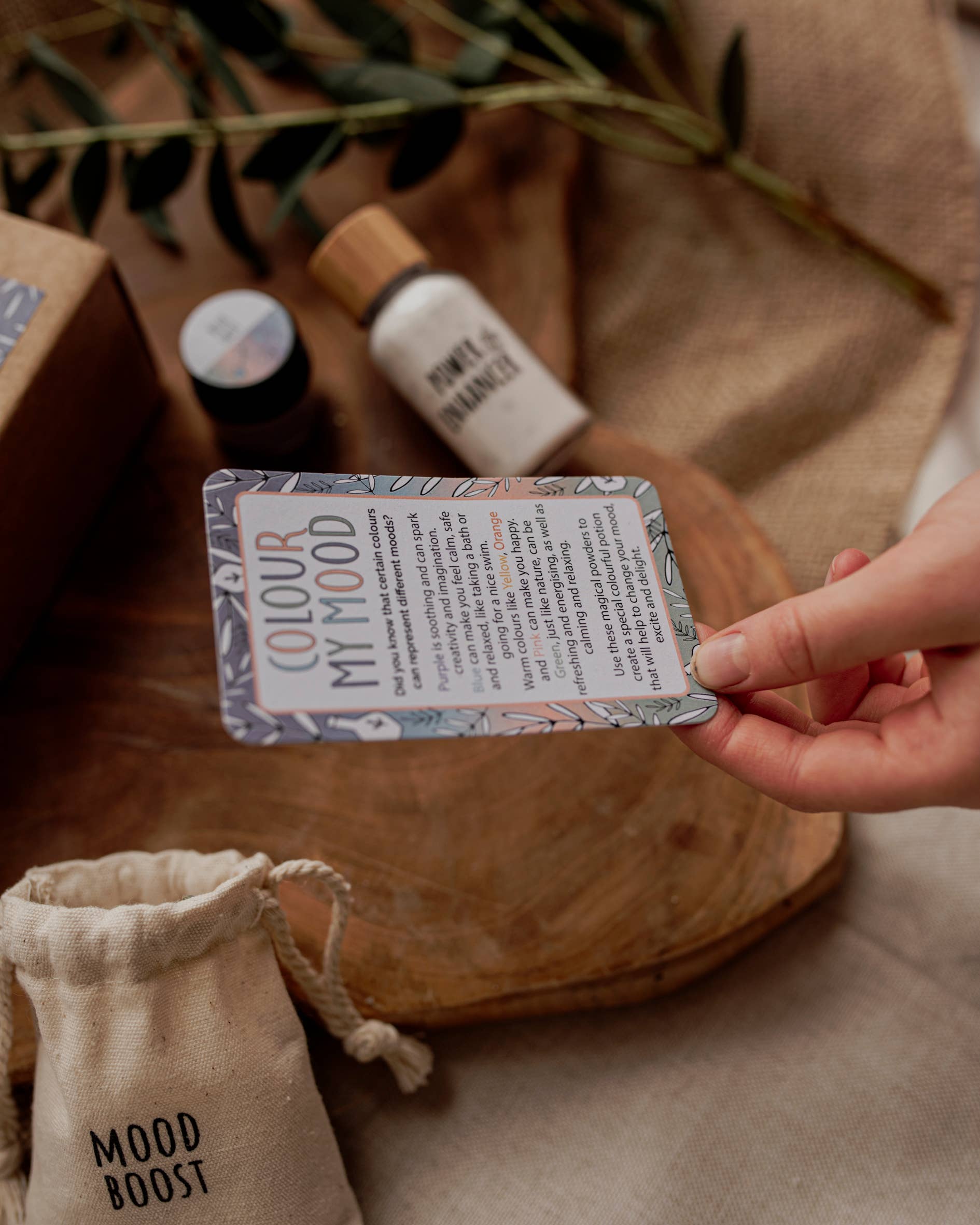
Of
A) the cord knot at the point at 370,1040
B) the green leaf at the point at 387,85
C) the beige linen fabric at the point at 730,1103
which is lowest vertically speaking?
the beige linen fabric at the point at 730,1103

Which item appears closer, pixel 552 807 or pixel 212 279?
pixel 552 807

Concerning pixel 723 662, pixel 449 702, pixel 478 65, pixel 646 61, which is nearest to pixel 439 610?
pixel 449 702

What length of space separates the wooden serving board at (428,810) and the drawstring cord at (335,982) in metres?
→ 0.02

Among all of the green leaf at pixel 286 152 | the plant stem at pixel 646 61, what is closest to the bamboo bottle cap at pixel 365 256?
the green leaf at pixel 286 152

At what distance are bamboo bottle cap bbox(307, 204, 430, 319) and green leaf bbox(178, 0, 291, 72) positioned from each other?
19cm

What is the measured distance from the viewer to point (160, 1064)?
0.52 m

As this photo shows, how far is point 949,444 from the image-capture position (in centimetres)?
88

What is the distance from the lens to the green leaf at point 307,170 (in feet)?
2.35

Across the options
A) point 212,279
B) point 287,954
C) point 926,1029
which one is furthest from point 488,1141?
point 212,279

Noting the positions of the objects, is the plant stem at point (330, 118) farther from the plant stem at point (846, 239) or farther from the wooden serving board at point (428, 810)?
the wooden serving board at point (428, 810)

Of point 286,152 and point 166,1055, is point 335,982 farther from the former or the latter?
point 286,152

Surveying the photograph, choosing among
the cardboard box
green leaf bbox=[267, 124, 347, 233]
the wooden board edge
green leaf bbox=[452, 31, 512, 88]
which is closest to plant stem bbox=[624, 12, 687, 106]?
green leaf bbox=[452, 31, 512, 88]

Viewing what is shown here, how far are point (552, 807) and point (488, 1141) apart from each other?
0.24 metres

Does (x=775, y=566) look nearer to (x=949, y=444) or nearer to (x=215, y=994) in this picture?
(x=949, y=444)
